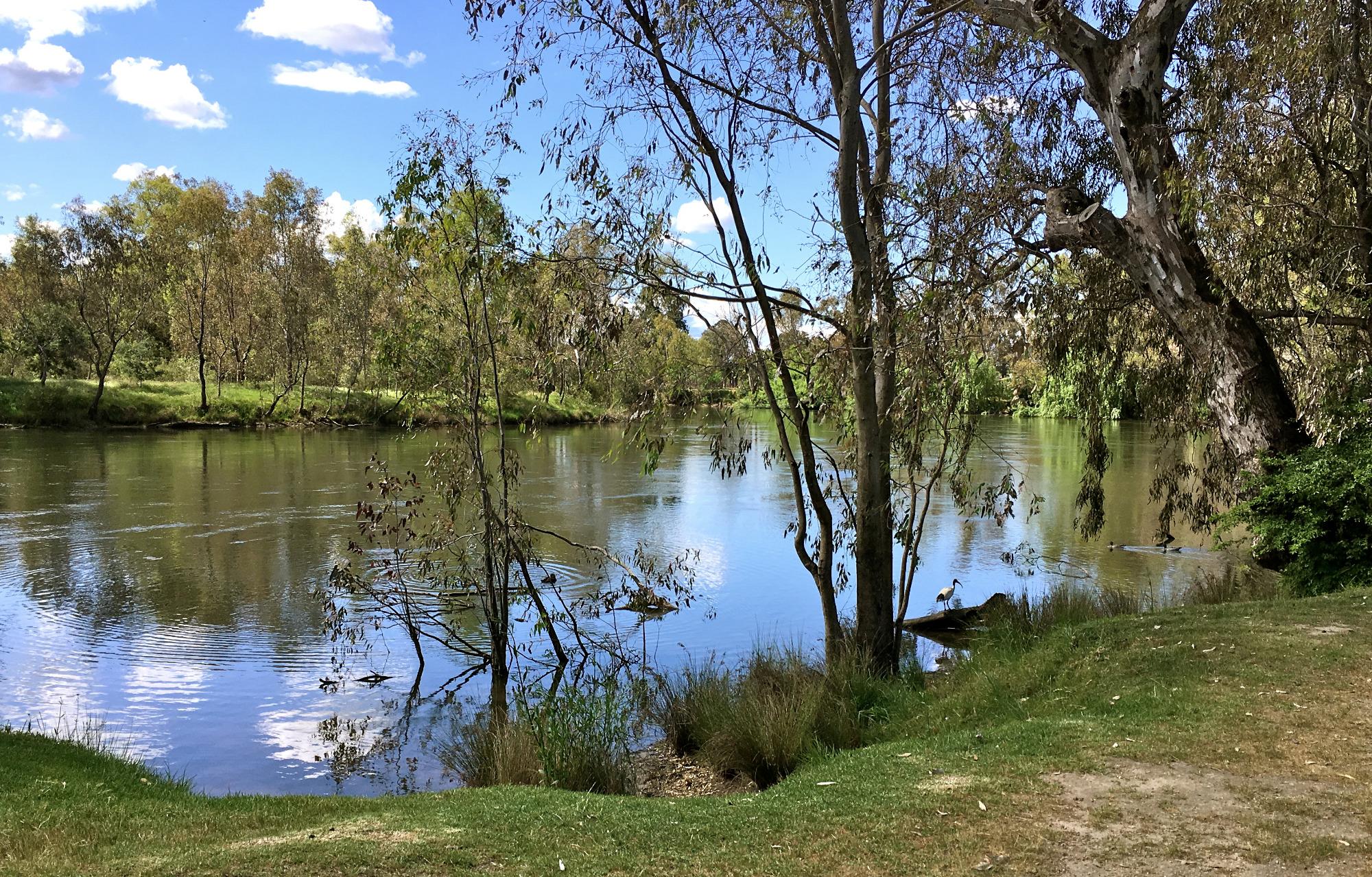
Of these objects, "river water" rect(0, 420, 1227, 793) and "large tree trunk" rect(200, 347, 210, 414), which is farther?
"large tree trunk" rect(200, 347, 210, 414)

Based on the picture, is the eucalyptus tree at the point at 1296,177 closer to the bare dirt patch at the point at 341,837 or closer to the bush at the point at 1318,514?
the bush at the point at 1318,514

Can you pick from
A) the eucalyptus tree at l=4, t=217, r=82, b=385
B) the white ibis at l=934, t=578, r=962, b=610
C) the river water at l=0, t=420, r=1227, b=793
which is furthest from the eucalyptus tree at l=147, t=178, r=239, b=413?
the white ibis at l=934, t=578, r=962, b=610

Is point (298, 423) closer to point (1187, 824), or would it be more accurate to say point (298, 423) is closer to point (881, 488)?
point (881, 488)

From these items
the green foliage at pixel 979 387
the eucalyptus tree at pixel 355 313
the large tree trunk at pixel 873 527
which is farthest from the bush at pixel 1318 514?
the eucalyptus tree at pixel 355 313

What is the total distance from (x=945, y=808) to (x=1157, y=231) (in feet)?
20.8

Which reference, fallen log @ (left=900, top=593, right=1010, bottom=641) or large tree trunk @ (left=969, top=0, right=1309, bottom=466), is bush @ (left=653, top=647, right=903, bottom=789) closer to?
fallen log @ (left=900, top=593, right=1010, bottom=641)

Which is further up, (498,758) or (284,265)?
(284,265)

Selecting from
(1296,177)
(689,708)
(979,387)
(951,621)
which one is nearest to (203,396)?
(951,621)

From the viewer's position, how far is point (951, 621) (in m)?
10.7

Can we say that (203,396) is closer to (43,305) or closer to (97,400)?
(97,400)

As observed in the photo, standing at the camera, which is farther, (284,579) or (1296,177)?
(284,579)

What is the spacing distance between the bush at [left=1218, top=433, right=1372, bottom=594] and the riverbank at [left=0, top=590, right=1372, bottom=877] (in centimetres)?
217

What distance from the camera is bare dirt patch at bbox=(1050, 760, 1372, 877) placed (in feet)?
11.4

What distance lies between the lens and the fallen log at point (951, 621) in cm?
1055
